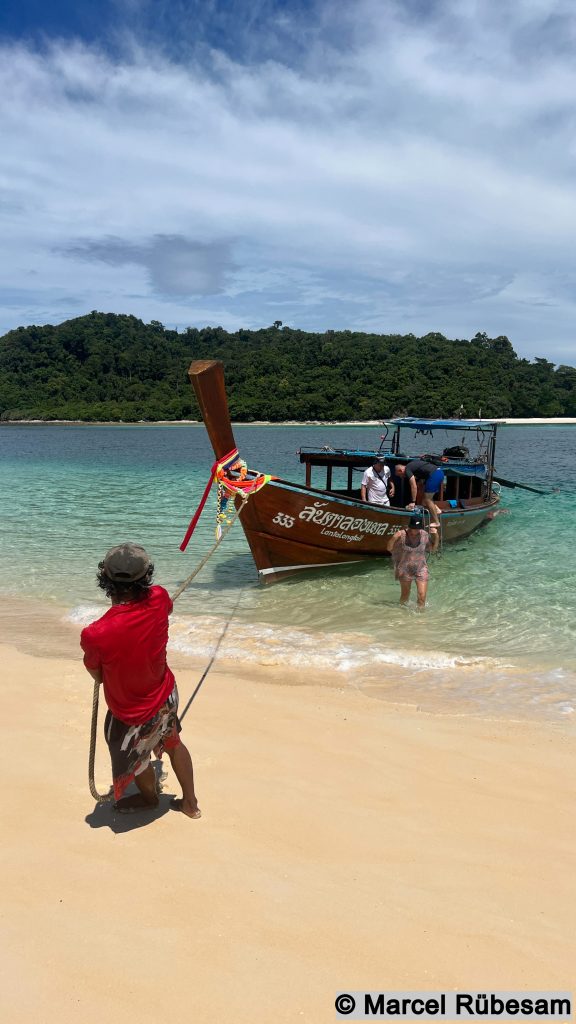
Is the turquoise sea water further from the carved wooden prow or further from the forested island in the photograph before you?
the forested island

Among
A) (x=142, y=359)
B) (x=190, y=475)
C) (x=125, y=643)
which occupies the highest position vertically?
(x=142, y=359)

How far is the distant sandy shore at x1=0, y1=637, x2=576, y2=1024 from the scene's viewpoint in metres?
2.54

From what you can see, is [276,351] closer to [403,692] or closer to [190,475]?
[190,475]

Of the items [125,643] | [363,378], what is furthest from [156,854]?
[363,378]

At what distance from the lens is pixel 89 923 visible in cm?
280

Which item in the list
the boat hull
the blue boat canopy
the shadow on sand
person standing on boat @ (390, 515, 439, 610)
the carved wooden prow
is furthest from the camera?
the blue boat canopy

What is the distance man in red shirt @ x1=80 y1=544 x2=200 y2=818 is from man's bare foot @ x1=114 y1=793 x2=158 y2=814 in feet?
0.93

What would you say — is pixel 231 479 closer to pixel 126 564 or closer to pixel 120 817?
pixel 120 817

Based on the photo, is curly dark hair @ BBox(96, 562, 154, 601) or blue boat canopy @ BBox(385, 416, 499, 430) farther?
blue boat canopy @ BBox(385, 416, 499, 430)

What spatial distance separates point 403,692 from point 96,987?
4154 mm

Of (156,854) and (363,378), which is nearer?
(156,854)

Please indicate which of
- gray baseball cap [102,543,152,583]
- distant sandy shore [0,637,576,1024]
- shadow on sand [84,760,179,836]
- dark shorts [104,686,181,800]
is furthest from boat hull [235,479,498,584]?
gray baseball cap [102,543,152,583]

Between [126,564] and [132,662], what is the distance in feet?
1.66

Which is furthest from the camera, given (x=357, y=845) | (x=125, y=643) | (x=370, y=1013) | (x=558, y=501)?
(x=558, y=501)
